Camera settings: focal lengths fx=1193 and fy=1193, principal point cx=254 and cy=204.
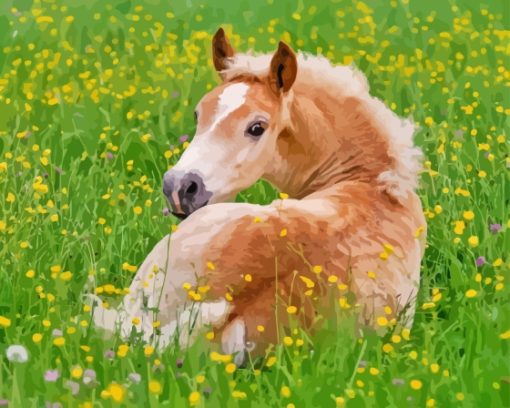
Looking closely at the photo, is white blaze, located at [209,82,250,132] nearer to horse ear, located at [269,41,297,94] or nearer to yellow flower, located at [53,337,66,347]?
horse ear, located at [269,41,297,94]

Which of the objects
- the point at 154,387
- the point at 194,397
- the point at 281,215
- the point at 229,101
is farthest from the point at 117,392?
the point at 229,101

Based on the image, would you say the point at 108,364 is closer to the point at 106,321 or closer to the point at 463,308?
the point at 106,321

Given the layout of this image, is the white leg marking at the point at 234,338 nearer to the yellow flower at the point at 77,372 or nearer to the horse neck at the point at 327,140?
the yellow flower at the point at 77,372

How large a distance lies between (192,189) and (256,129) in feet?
1.76

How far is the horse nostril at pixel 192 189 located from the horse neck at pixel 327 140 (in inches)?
25.8

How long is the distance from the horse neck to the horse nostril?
65 centimetres

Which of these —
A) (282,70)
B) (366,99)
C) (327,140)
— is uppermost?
(282,70)

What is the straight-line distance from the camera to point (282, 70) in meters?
6.33

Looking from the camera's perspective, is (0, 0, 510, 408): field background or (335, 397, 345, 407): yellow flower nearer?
(335, 397, 345, 407): yellow flower

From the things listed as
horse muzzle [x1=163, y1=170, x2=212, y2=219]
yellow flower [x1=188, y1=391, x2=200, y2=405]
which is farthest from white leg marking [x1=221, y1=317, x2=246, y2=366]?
horse muzzle [x1=163, y1=170, x2=212, y2=219]

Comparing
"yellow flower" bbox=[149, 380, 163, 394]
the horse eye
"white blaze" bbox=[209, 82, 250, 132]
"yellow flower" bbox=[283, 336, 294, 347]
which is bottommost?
"yellow flower" bbox=[149, 380, 163, 394]

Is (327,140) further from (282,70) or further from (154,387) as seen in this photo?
(154,387)

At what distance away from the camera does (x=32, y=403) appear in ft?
15.2

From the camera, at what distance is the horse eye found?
626 centimetres
